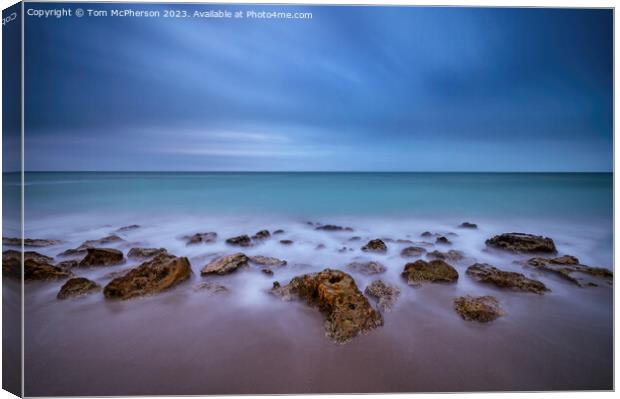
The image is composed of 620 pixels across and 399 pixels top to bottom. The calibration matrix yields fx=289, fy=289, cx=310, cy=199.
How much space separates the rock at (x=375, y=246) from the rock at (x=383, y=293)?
658mm

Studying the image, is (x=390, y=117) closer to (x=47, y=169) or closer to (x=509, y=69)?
(x=509, y=69)

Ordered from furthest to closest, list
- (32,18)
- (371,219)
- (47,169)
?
(371,219) < (47,169) < (32,18)

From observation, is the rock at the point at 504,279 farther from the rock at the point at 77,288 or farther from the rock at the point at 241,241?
the rock at the point at 77,288

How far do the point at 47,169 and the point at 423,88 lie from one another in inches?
156

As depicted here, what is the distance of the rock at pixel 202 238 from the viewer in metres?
3.77

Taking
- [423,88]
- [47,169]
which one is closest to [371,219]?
[423,88]

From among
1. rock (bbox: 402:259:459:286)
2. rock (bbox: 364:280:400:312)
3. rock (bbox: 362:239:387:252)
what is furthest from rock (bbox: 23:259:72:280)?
rock (bbox: 402:259:459:286)

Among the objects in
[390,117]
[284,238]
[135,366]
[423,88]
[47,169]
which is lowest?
[135,366]

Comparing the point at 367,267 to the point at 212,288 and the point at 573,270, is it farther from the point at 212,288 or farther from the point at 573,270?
the point at 573,270

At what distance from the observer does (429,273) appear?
3.05 meters

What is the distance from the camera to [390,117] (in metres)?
3.27

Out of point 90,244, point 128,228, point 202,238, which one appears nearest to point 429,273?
point 202,238

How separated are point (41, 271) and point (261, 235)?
2305mm

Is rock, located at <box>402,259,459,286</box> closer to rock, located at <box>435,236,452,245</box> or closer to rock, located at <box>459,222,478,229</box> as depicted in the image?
rock, located at <box>435,236,452,245</box>
